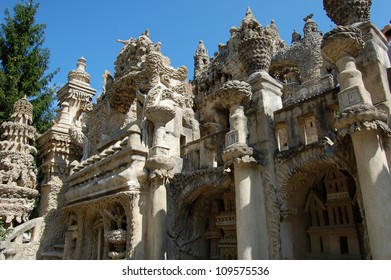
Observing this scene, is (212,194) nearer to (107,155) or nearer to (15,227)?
(107,155)

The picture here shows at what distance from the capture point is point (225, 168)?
21.1 ft

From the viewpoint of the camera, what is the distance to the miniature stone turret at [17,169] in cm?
1231

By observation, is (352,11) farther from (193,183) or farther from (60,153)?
(60,153)

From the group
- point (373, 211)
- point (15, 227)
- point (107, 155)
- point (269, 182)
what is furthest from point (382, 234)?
point (15, 227)

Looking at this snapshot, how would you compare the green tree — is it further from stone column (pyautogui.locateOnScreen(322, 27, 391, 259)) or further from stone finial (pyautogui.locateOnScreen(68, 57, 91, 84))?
stone column (pyautogui.locateOnScreen(322, 27, 391, 259))

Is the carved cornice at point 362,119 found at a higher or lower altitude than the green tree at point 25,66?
lower

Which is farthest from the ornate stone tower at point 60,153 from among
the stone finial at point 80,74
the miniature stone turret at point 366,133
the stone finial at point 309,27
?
the stone finial at point 309,27

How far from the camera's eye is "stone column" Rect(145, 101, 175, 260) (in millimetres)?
7719

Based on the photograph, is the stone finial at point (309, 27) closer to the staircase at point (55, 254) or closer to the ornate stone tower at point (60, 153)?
the ornate stone tower at point (60, 153)

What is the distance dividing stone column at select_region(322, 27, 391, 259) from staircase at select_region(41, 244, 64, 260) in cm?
1060

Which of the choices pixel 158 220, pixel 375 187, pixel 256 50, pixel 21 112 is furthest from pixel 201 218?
pixel 21 112

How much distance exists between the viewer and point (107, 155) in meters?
10.1

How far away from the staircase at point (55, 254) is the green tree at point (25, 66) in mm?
6719

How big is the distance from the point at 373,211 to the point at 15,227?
1208 centimetres
